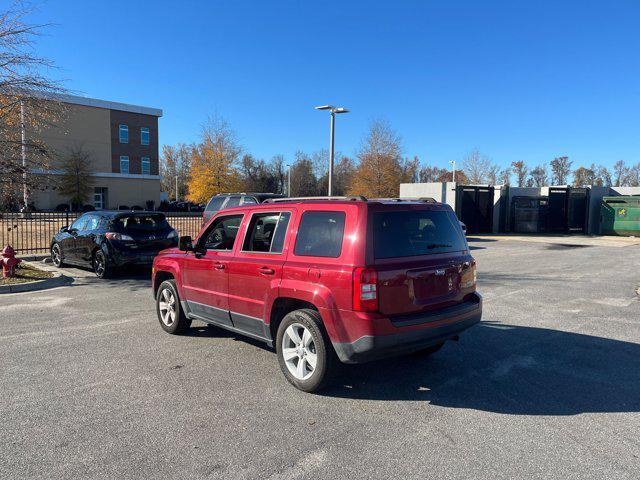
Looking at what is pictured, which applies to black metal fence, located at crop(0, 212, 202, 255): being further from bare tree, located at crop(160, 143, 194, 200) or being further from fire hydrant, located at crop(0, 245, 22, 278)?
→ bare tree, located at crop(160, 143, 194, 200)

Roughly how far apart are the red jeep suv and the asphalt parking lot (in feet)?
1.63

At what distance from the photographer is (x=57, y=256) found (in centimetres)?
1264

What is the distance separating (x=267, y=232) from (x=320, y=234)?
78 centimetres

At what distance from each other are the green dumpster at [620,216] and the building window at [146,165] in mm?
48450

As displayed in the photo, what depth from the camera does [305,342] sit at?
4250mm

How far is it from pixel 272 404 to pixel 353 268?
1.38 m

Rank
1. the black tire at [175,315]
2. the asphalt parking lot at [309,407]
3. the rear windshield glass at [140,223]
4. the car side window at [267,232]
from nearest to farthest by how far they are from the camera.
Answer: the asphalt parking lot at [309,407] → the car side window at [267,232] → the black tire at [175,315] → the rear windshield glass at [140,223]

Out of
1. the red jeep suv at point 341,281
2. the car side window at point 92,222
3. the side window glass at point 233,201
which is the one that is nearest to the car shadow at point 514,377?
the red jeep suv at point 341,281

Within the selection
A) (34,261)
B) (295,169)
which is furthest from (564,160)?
(34,261)

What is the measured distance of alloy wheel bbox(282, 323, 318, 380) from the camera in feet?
13.9

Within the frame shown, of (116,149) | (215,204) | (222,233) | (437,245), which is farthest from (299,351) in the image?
(116,149)

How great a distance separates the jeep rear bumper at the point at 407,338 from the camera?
381 cm

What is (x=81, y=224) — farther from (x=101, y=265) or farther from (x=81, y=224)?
(x=101, y=265)

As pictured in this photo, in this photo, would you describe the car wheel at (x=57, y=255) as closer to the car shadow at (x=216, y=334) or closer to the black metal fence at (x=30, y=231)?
the black metal fence at (x=30, y=231)
